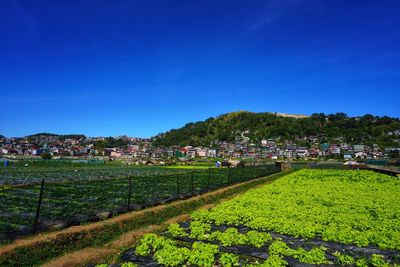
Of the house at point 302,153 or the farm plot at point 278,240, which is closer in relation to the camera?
the farm plot at point 278,240

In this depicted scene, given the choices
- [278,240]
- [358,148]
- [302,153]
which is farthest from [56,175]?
[358,148]

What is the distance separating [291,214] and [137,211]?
7913mm

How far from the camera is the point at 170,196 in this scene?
21.5m

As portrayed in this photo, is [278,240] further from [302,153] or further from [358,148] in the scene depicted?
[358,148]

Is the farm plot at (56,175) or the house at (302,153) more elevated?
the house at (302,153)

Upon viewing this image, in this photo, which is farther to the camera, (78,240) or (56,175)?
(56,175)

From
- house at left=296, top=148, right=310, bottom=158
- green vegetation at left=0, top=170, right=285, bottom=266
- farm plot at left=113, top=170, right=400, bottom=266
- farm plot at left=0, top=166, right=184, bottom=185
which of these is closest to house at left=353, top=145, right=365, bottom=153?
house at left=296, top=148, right=310, bottom=158

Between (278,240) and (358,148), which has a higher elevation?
(358,148)

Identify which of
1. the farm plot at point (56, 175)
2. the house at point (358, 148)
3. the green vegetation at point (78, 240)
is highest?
the house at point (358, 148)

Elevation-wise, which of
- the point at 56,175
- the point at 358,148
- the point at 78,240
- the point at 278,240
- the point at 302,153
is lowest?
the point at 78,240

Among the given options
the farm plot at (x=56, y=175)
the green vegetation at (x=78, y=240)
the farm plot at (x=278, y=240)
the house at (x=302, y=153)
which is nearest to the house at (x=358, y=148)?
the house at (x=302, y=153)

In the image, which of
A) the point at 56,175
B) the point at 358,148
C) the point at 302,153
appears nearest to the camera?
the point at 56,175

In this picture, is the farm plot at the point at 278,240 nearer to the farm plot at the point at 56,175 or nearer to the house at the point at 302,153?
the farm plot at the point at 56,175

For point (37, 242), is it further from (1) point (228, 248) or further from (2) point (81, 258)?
(1) point (228, 248)
